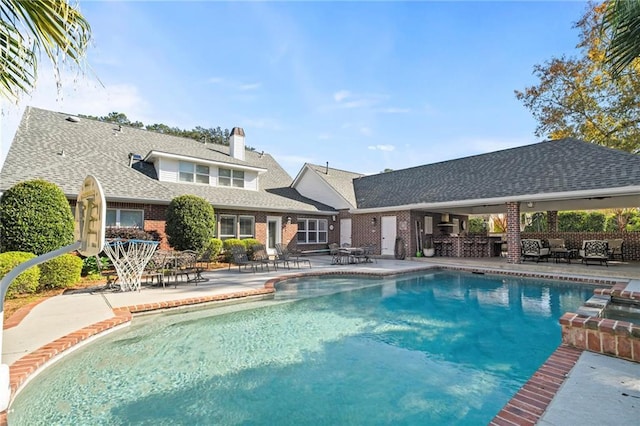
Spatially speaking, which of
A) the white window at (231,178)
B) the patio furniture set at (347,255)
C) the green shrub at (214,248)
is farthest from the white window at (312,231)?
the green shrub at (214,248)

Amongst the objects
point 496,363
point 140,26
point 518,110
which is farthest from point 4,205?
point 518,110

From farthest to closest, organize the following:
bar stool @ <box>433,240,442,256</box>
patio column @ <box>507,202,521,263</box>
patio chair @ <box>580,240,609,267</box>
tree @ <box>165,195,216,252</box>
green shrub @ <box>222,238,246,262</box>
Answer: bar stool @ <box>433,240,442,256</box> < green shrub @ <box>222,238,246,262</box> < patio column @ <box>507,202,521,263</box> < patio chair @ <box>580,240,609,267</box> < tree @ <box>165,195,216,252</box>

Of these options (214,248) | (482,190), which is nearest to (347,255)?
(214,248)

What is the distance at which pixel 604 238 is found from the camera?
16094mm

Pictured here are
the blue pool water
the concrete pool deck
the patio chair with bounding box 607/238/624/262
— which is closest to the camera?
the concrete pool deck

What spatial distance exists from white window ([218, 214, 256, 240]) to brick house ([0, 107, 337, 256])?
0.17 ft

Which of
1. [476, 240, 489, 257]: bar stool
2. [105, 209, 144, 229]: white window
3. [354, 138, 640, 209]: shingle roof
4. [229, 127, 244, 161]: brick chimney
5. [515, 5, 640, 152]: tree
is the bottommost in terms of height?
[476, 240, 489, 257]: bar stool

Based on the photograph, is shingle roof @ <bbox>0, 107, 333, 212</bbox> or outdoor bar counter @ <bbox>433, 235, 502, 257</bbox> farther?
outdoor bar counter @ <bbox>433, 235, 502, 257</bbox>

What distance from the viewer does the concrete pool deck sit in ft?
8.82

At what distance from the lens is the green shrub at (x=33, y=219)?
8.67m

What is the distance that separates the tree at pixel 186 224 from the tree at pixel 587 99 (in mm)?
21323

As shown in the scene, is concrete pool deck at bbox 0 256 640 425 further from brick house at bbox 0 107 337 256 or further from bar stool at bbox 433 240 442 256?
bar stool at bbox 433 240 442 256

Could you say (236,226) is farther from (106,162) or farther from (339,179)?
(339,179)

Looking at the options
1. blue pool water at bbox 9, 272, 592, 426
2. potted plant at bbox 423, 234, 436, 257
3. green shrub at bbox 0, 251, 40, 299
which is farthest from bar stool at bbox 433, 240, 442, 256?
green shrub at bbox 0, 251, 40, 299
